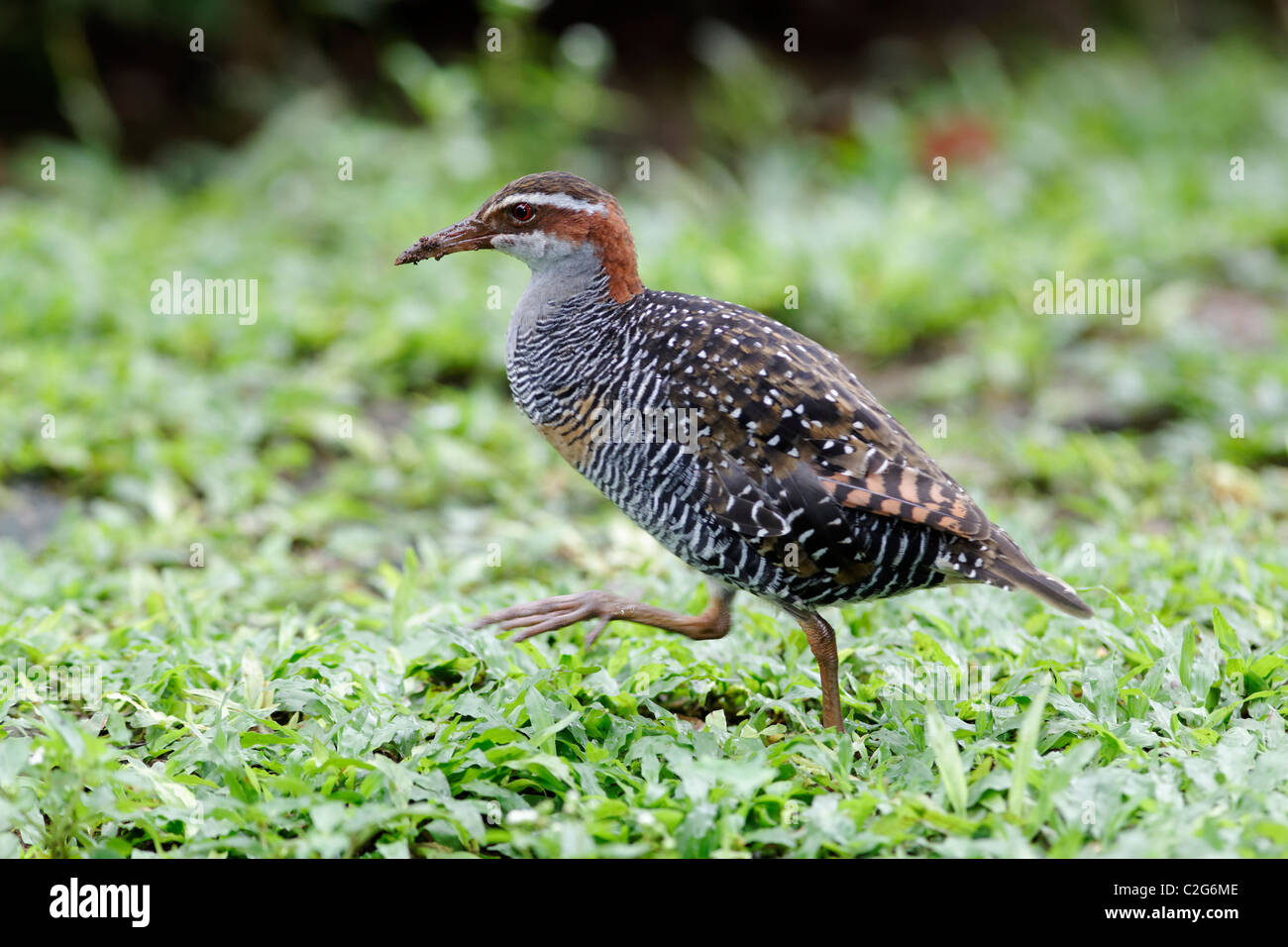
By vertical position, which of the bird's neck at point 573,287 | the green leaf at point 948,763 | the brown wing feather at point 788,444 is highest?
the bird's neck at point 573,287

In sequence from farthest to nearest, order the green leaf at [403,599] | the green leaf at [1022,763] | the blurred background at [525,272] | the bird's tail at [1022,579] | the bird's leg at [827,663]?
the blurred background at [525,272]
the green leaf at [403,599]
the bird's leg at [827,663]
the bird's tail at [1022,579]
the green leaf at [1022,763]

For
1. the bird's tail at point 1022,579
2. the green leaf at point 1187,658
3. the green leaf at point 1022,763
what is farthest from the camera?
the green leaf at point 1187,658

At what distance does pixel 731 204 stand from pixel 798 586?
6.43 m

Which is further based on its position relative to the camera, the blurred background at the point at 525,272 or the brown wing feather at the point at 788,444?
the blurred background at the point at 525,272

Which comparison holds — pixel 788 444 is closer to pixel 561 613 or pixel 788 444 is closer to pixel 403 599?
pixel 561 613

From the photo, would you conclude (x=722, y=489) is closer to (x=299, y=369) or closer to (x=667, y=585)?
(x=667, y=585)

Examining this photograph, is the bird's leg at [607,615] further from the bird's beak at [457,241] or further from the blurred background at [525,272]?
the bird's beak at [457,241]

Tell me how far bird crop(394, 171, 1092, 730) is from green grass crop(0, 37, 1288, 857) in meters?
0.41

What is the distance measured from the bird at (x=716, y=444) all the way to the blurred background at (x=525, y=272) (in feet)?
4.19

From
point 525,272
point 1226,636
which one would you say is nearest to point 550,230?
point 1226,636

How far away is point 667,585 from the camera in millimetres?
4809

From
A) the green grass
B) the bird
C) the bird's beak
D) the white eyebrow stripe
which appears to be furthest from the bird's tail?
the bird's beak

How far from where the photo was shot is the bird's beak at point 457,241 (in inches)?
157

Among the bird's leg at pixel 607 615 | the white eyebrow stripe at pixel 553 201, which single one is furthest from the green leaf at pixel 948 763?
the white eyebrow stripe at pixel 553 201
